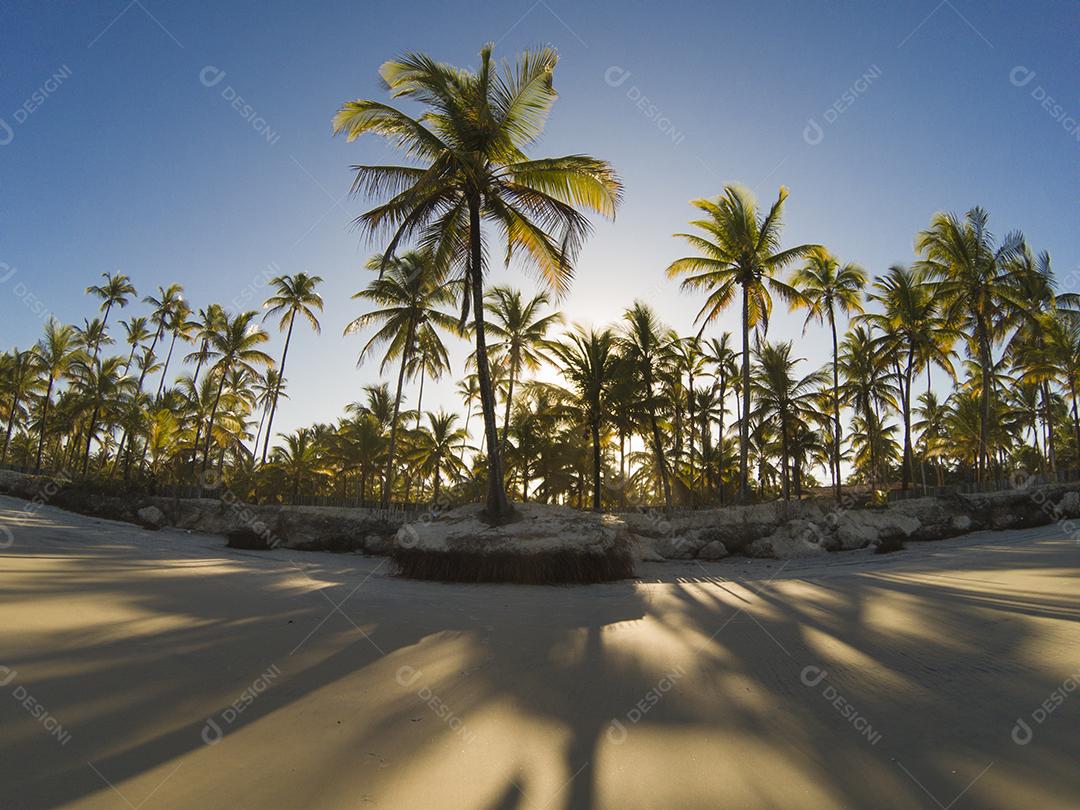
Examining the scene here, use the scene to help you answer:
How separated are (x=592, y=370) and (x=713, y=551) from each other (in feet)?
33.0

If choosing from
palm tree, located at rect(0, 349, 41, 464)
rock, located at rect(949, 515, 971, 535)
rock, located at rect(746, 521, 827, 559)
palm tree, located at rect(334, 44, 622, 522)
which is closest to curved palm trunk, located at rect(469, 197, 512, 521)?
palm tree, located at rect(334, 44, 622, 522)

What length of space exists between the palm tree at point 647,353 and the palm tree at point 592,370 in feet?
2.70

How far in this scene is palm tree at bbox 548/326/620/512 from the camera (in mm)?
22219

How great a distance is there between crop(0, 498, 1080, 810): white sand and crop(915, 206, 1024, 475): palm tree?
21.3 m

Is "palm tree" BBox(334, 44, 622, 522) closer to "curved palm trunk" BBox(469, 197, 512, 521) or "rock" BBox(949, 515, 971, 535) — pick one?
"curved palm trunk" BBox(469, 197, 512, 521)

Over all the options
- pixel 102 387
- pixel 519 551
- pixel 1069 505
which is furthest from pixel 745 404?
pixel 102 387

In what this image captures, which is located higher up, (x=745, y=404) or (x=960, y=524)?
(x=745, y=404)

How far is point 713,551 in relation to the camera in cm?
1487

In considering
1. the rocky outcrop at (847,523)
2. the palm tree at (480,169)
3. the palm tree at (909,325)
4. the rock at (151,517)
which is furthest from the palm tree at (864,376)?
the rock at (151,517)

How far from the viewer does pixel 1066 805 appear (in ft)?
5.65

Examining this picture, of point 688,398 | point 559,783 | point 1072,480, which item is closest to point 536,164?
point 559,783

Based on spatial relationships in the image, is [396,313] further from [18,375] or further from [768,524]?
[18,375]

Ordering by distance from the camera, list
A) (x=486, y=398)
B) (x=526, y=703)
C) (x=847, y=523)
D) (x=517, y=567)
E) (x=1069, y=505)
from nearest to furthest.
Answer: (x=526, y=703) → (x=517, y=567) → (x=486, y=398) → (x=1069, y=505) → (x=847, y=523)

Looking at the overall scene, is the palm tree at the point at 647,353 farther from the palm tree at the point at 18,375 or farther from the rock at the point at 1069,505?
the palm tree at the point at 18,375
